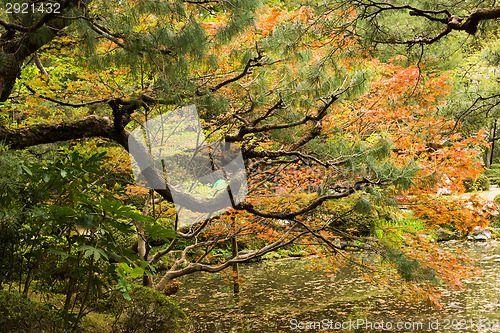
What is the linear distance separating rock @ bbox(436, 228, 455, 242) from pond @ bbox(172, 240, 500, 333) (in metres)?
2.59

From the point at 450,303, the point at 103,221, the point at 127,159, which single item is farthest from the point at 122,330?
the point at 450,303

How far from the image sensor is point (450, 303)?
5.34 metres

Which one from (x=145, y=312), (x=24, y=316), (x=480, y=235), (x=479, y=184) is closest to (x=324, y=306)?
(x=145, y=312)

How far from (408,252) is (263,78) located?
2.85 metres

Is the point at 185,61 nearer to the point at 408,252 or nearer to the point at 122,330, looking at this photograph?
the point at 122,330

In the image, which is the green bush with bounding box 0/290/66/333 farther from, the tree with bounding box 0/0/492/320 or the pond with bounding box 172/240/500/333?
the pond with bounding box 172/240/500/333

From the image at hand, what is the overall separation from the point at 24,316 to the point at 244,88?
3259mm

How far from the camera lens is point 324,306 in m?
5.54

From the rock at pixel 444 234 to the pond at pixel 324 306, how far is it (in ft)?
8.50

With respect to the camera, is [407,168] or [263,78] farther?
[263,78]

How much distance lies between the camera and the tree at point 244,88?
3.11 m
